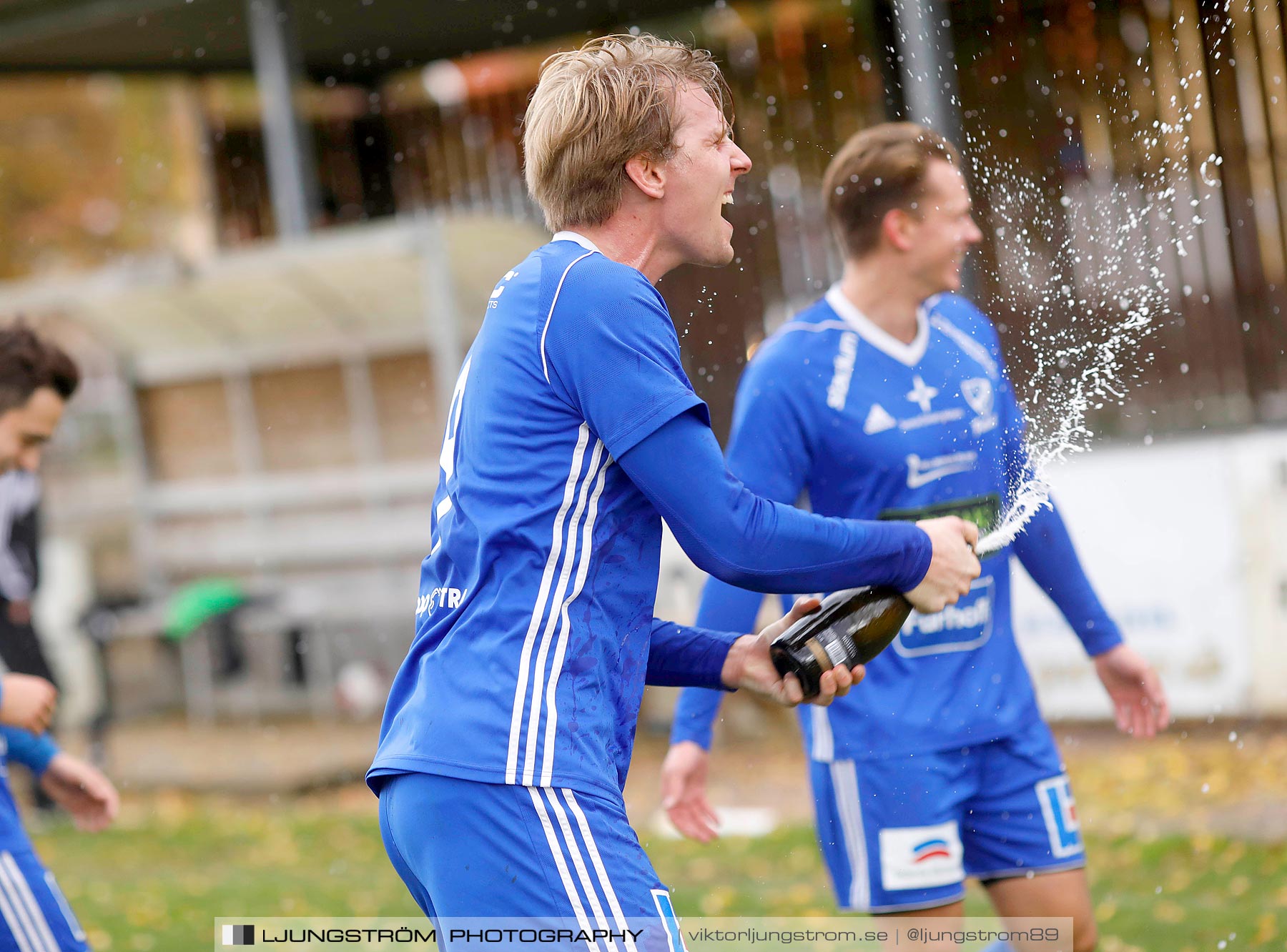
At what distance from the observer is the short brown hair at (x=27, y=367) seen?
3299 millimetres

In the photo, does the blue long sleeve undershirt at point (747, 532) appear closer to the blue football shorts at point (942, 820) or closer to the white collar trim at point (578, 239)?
the white collar trim at point (578, 239)

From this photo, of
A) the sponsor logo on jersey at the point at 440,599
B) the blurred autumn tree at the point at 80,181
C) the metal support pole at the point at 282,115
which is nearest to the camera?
the sponsor logo on jersey at the point at 440,599

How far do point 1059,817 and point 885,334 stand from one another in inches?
45.1

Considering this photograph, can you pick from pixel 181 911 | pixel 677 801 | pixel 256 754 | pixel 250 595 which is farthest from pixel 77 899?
pixel 677 801

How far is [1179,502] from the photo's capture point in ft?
24.1

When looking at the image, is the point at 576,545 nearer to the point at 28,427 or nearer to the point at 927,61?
the point at 28,427

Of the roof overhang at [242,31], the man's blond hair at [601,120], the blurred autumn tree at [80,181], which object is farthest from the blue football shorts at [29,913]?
the blurred autumn tree at [80,181]

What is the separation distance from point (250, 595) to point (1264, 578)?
268 inches

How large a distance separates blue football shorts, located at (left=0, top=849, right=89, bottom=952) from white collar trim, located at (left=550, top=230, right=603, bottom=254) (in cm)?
175

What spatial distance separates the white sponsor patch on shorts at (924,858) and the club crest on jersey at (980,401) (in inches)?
33.9

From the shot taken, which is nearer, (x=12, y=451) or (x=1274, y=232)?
(x=12, y=451)

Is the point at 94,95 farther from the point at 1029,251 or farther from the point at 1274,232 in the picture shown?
the point at 1029,251

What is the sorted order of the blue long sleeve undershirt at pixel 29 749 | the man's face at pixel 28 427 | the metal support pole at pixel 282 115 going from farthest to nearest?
the metal support pole at pixel 282 115 < the blue long sleeve undershirt at pixel 29 749 < the man's face at pixel 28 427

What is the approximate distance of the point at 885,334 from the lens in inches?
128
